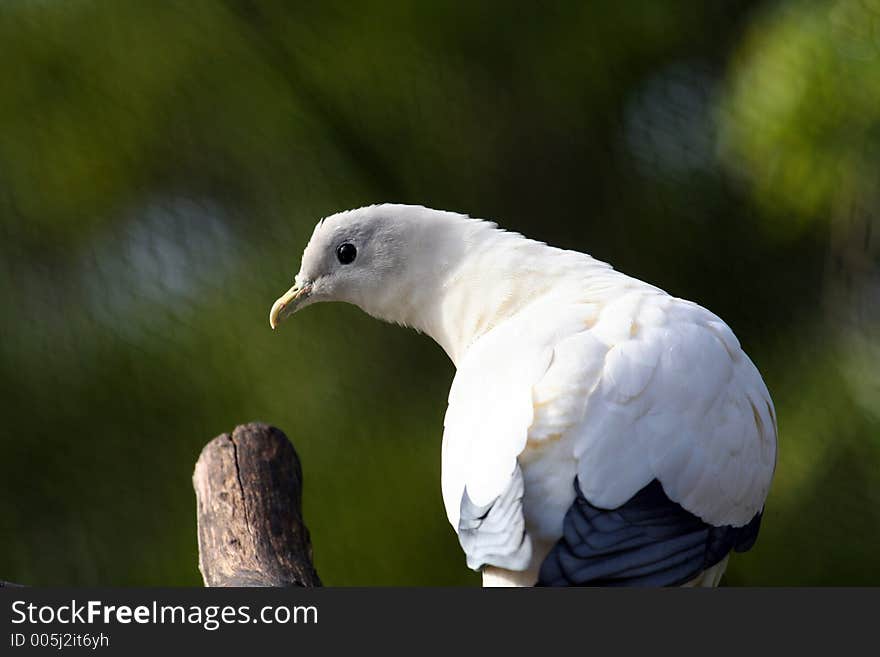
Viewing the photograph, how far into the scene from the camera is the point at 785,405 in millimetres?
2717

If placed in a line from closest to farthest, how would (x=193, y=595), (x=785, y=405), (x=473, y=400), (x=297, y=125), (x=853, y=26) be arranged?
(x=193, y=595) < (x=473, y=400) < (x=853, y=26) < (x=785, y=405) < (x=297, y=125)

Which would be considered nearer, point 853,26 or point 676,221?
point 853,26

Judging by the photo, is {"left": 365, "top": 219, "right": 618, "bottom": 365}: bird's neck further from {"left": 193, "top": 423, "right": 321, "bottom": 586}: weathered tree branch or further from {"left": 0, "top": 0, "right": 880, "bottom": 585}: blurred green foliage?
{"left": 0, "top": 0, "right": 880, "bottom": 585}: blurred green foliage

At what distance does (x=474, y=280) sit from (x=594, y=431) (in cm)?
51

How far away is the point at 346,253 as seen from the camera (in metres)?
1.98

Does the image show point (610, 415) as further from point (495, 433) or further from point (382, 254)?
point (382, 254)

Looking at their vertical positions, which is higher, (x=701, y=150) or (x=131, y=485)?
(x=701, y=150)

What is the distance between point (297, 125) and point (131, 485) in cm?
100

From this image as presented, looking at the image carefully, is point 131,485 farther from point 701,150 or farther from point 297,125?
point 701,150

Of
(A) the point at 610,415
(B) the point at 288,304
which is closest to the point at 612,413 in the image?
(A) the point at 610,415

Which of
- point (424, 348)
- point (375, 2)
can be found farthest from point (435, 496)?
point (375, 2)

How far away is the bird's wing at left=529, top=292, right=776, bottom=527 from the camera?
4.61 ft

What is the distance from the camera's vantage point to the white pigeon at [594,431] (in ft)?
4.47

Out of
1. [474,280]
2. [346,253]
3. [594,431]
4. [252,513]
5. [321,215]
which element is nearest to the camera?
[594,431]
